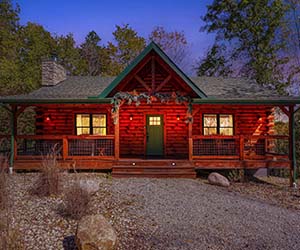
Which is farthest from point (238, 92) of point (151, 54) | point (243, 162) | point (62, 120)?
point (62, 120)

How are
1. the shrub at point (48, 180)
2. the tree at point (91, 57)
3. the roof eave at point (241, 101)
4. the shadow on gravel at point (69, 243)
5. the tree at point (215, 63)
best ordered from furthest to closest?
the tree at point (91, 57) < the tree at point (215, 63) < the roof eave at point (241, 101) < the shrub at point (48, 180) < the shadow on gravel at point (69, 243)

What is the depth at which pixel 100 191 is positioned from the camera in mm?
8438

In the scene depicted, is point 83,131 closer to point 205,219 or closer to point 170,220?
point 170,220

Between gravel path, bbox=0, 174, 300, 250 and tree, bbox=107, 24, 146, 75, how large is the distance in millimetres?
24065

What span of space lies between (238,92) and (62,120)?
30.9 feet

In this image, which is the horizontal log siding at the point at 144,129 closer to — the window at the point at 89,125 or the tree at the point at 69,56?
the window at the point at 89,125

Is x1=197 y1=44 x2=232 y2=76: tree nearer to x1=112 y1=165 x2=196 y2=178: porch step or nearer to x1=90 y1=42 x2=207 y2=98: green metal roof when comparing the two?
x1=90 y1=42 x2=207 y2=98: green metal roof

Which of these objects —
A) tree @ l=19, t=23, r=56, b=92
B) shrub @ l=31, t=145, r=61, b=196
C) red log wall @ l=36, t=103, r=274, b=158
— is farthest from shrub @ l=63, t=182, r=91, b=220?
tree @ l=19, t=23, r=56, b=92

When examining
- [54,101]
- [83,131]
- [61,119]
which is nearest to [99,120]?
[83,131]

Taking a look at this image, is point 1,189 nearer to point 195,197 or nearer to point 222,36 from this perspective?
point 195,197

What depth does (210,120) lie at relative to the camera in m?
14.1

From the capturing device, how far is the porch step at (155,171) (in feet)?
35.3

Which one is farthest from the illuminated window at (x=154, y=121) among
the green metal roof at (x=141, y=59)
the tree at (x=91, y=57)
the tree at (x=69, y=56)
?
the tree at (x=91, y=57)

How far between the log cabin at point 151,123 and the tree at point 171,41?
15571mm
